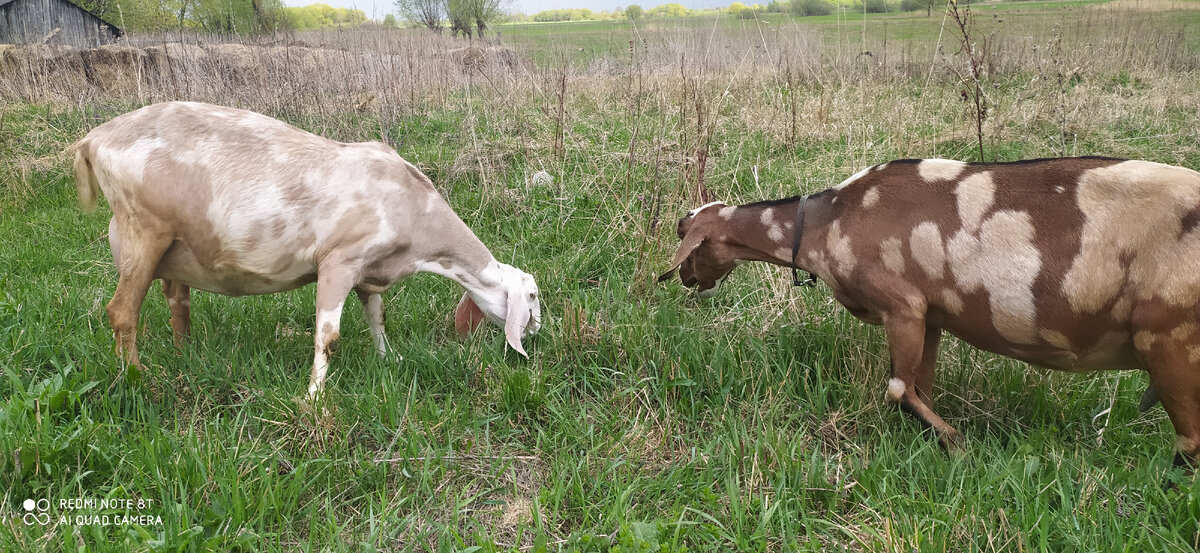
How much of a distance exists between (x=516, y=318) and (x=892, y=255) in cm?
178

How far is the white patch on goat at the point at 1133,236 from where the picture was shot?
2.40 m

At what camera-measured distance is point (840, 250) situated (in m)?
3.07

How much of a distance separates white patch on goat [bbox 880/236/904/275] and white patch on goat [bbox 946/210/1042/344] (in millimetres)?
171

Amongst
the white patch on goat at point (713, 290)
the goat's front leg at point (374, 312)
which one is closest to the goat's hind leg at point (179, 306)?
the goat's front leg at point (374, 312)

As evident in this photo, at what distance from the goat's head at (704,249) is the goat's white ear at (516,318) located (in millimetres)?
739

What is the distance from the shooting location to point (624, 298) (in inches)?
174

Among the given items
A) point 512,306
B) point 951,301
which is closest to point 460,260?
point 512,306

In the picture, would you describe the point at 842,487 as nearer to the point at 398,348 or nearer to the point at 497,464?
the point at 497,464

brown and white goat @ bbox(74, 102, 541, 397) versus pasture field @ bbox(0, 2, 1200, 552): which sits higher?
brown and white goat @ bbox(74, 102, 541, 397)

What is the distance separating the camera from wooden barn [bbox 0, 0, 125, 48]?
2156cm

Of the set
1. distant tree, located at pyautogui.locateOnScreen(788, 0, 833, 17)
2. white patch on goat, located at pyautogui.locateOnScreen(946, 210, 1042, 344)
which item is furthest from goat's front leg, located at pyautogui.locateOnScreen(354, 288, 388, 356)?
distant tree, located at pyautogui.locateOnScreen(788, 0, 833, 17)

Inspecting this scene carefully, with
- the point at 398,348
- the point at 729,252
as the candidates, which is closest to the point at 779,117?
the point at 729,252

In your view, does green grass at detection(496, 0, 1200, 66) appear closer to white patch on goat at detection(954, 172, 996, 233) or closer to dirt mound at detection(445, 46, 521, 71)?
dirt mound at detection(445, 46, 521, 71)

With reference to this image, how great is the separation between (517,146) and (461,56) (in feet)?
20.5
